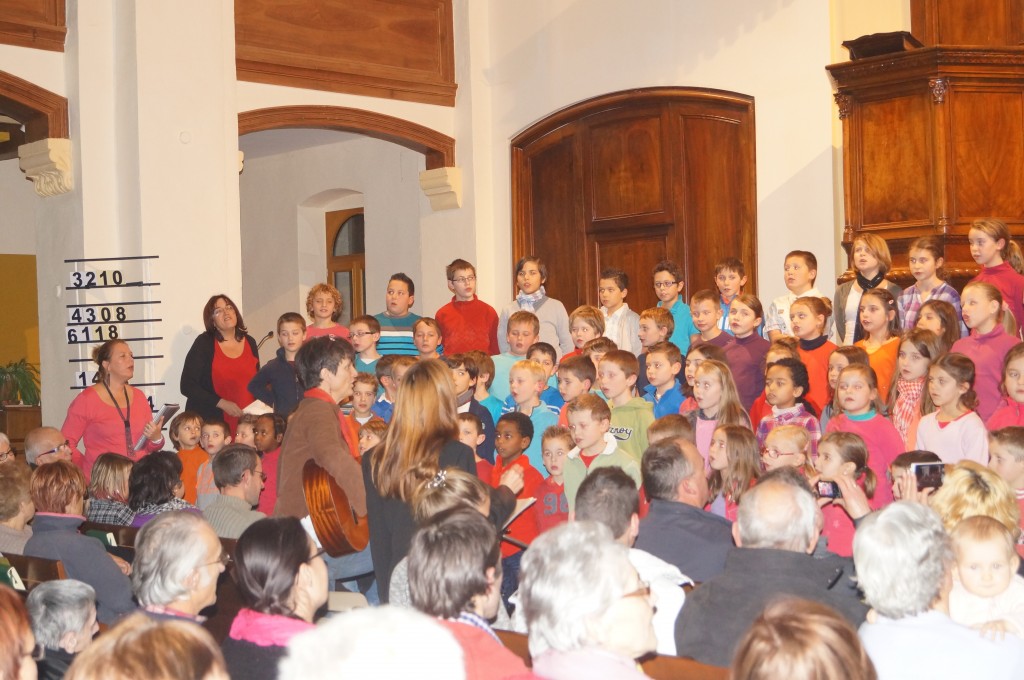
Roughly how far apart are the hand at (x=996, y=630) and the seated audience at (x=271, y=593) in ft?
4.98

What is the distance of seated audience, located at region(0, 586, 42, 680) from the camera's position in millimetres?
2287

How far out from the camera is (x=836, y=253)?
846cm

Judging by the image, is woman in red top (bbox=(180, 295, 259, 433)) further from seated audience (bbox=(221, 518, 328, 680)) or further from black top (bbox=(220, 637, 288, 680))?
black top (bbox=(220, 637, 288, 680))

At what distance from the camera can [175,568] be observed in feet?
10.5

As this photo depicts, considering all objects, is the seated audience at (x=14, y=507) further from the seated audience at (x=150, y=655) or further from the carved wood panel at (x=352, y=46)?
the carved wood panel at (x=352, y=46)

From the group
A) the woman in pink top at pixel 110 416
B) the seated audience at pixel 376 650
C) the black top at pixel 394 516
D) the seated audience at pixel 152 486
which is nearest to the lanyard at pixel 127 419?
the woman in pink top at pixel 110 416

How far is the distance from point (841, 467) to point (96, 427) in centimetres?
475

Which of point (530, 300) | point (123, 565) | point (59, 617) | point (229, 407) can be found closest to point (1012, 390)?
point (530, 300)

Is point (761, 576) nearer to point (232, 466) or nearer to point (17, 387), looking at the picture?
point (232, 466)

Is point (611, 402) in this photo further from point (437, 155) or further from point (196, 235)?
point (437, 155)

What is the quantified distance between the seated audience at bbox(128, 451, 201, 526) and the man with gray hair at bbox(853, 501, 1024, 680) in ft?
11.1

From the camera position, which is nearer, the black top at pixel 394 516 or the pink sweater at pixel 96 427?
the black top at pixel 394 516

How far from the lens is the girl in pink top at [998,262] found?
22.2ft

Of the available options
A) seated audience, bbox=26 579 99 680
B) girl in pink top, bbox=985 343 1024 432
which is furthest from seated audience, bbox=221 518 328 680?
girl in pink top, bbox=985 343 1024 432
